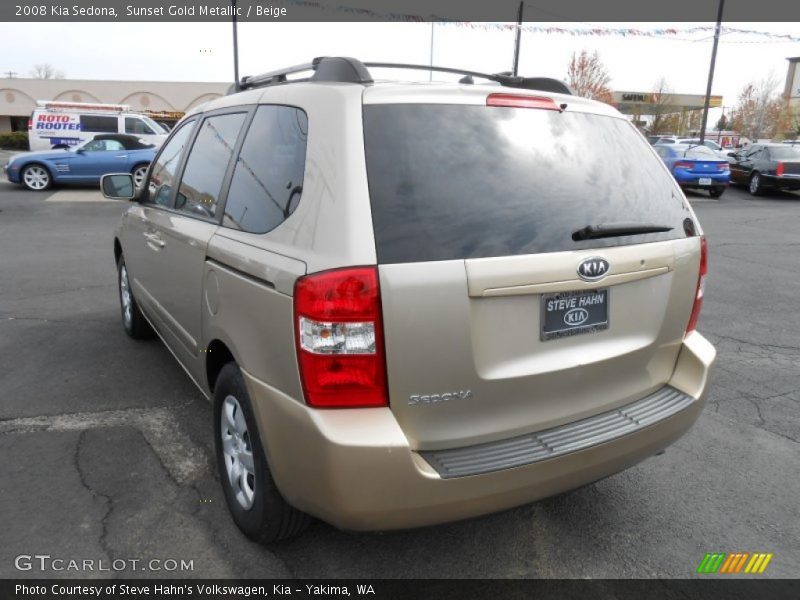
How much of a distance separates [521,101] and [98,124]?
74.9ft

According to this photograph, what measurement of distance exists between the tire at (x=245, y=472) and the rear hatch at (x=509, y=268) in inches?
26.6

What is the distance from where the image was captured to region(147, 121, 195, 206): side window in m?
3.72

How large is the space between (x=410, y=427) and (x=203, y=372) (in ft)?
4.51

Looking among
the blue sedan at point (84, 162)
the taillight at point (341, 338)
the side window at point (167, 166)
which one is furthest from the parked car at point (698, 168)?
the taillight at point (341, 338)

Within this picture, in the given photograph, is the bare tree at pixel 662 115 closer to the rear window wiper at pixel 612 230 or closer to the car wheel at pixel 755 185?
the car wheel at pixel 755 185

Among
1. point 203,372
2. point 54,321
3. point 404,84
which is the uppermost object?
point 404,84

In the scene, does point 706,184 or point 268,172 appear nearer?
point 268,172

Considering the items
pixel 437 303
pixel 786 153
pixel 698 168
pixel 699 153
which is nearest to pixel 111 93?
pixel 699 153

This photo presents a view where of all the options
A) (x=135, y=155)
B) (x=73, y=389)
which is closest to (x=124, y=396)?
(x=73, y=389)

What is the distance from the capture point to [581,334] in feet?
7.52

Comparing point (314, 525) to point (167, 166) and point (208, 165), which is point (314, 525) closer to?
point (208, 165)

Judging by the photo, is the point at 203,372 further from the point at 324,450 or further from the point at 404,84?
the point at 404,84

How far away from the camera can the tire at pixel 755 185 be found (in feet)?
64.7

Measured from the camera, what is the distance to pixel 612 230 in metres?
2.35
